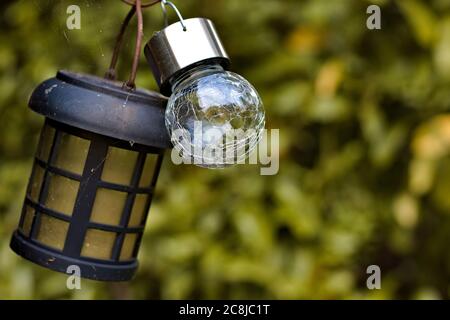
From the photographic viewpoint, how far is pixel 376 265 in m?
2.79

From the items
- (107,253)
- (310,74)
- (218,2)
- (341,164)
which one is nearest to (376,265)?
(341,164)

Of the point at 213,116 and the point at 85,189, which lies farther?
the point at 85,189

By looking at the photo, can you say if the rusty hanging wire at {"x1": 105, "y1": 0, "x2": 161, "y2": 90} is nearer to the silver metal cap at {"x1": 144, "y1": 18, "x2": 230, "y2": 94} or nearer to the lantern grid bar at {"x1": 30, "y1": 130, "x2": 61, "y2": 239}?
the silver metal cap at {"x1": 144, "y1": 18, "x2": 230, "y2": 94}

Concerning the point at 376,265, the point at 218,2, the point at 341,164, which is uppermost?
the point at 218,2

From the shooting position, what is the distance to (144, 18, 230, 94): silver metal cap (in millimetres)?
1164

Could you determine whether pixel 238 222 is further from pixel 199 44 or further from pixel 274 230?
pixel 199 44

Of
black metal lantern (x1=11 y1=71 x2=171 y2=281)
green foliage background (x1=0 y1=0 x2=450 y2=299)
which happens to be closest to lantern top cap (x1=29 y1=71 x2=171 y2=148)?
black metal lantern (x1=11 y1=71 x2=171 y2=281)

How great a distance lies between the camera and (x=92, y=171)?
4.16 feet

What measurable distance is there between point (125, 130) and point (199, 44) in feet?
0.60

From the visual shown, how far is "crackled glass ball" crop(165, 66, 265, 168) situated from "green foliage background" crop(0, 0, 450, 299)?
1.20 meters

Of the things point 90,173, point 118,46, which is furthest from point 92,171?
point 118,46

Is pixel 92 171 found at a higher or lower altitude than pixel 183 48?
lower

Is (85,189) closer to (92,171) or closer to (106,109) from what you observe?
(92,171)

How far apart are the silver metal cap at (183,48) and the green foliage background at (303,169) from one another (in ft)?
3.74
